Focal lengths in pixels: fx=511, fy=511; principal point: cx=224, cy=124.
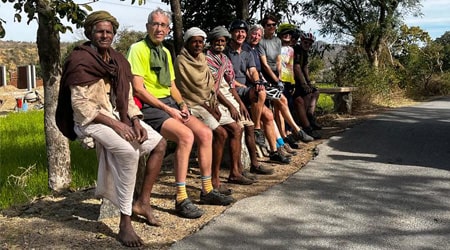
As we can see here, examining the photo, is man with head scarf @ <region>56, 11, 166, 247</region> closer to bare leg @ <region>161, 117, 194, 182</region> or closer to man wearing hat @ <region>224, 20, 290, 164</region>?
bare leg @ <region>161, 117, 194, 182</region>

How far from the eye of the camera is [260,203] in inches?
173

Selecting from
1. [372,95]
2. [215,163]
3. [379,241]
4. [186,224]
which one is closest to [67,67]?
[186,224]

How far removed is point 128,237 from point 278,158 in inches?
121

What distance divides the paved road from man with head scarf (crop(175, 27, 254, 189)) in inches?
23.2

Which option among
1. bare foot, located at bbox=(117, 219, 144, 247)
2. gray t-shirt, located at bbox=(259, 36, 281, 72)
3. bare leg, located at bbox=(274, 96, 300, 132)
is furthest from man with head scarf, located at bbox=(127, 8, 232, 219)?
bare leg, located at bbox=(274, 96, 300, 132)

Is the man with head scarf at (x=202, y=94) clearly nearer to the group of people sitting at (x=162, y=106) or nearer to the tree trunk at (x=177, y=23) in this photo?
the group of people sitting at (x=162, y=106)

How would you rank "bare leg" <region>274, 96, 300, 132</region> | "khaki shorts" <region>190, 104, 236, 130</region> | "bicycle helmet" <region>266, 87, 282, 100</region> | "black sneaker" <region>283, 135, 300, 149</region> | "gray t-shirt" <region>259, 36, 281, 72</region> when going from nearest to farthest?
"khaki shorts" <region>190, 104, 236, 130</region>, "bicycle helmet" <region>266, 87, 282, 100</region>, "gray t-shirt" <region>259, 36, 281, 72</region>, "bare leg" <region>274, 96, 300, 132</region>, "black sneaker" <region>283, 135, 300, 149</region>

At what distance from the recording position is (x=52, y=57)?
16.5 feet

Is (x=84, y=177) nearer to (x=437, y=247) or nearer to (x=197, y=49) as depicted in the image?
(x=197, y=49)

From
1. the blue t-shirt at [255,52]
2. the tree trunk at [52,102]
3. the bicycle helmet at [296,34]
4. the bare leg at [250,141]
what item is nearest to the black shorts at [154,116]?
the tree trunk at [52,102]

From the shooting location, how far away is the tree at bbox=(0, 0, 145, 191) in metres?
4.46

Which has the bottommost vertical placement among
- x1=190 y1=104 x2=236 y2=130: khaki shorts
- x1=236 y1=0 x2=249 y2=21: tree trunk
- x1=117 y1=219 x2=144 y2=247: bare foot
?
x1=117 y1=219 x2=144 y2=247: bare foot

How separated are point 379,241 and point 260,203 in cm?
117

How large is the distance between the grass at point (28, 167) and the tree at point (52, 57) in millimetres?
209
